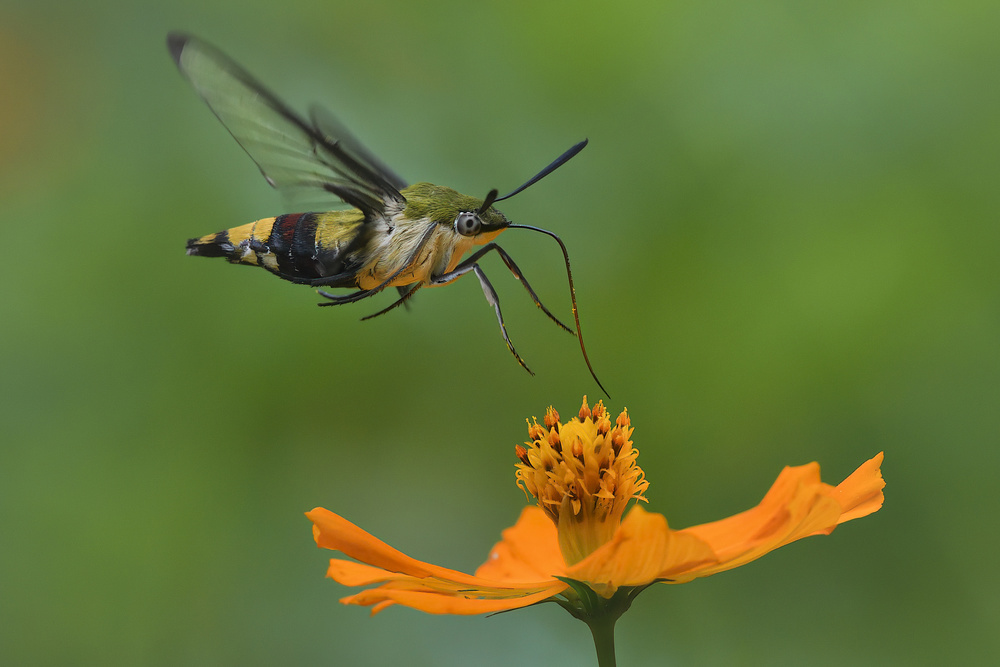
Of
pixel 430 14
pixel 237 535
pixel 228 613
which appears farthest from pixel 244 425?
pixel 430 14

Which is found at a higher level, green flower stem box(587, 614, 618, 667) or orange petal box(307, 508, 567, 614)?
orange petal box(307, 508, 567, 614)

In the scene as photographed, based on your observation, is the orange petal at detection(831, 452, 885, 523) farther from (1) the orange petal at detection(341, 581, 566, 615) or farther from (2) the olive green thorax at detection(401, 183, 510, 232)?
(2) the olive green thorax at detection(401, 183, 510, 232)

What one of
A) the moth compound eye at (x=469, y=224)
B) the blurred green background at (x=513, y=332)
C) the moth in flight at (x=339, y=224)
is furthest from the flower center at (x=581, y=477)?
the blurred green background at (x=513, y=332)

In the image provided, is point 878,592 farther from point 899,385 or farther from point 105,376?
point 105,376

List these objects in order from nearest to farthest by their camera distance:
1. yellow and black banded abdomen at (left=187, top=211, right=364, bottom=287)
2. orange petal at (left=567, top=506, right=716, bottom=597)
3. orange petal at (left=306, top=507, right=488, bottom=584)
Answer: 1. orange petal at (left=567, top=506, right=716, bottom=597)
2. orange petal at (left=306, top=507, right=488, bottom=584)
3. yellow and black banded abdomen at (left=187, top=211, right=364, bottom=287)

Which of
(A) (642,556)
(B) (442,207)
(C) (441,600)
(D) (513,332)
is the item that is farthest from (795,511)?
(D) (513,332)

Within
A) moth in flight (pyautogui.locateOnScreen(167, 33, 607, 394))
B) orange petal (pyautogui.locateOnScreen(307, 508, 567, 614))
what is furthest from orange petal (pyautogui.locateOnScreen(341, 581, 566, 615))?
moth in flight (pyautogui.locateOnScreen(167, 33, 607, 394))

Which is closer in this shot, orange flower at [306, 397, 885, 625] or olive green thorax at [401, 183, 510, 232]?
orange flower at [306, 397, 885, 625]

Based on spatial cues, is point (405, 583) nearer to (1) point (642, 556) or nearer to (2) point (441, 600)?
(2) point (441, 600)
